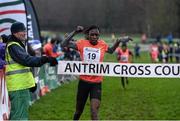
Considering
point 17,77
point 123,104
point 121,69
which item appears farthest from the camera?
point 123,104

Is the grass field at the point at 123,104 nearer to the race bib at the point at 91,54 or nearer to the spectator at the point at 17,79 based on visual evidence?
the race bib at the point at 91,54

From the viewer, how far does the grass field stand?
43.4ft

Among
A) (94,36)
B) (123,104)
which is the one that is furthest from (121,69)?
(123,104)

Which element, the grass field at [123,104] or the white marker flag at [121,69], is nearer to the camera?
the white marker flag at [121,69]

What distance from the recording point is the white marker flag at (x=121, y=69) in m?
10.5

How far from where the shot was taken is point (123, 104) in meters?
15.5

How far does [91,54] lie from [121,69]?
63 centimetres

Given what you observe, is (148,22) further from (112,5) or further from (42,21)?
(42,21)

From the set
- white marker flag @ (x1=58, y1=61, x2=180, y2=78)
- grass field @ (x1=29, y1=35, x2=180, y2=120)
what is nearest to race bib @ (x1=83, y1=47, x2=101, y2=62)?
white marker flag @ (x1=58, y1=61, x2=180, y2=78)

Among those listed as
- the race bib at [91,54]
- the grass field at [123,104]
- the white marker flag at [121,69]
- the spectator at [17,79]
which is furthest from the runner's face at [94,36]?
the grass field at [123,104]

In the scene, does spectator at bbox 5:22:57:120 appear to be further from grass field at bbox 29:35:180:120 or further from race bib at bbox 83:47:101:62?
grass field at bbox 29:35:180:120

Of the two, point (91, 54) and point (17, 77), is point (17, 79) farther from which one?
point (91, 54)

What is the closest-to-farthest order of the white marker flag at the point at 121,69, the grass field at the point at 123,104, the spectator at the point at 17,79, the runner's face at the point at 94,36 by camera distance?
the spectator at the point at 17,79 → the white marker flag at the point at 121,69 → the runner's face at the point at 94,36 → the grass field at the point at 123,104

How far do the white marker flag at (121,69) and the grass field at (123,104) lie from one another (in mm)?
2422
